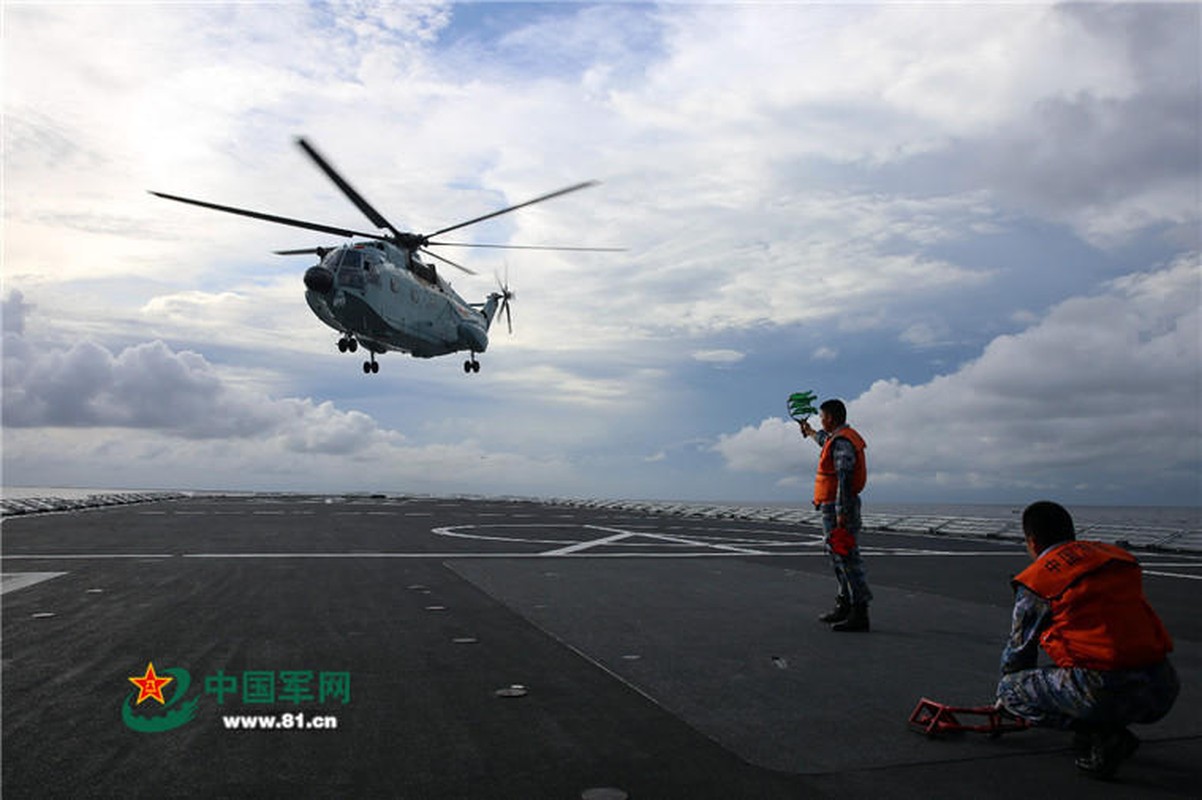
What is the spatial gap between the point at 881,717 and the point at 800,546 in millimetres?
14396

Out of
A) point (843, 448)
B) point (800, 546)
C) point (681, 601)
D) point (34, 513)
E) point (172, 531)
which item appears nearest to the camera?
point (843, 448)

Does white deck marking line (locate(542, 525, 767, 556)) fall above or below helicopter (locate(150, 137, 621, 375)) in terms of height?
below

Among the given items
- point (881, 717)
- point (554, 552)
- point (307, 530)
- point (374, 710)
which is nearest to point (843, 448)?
point (881, 717)

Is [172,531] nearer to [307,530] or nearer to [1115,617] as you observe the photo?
[307,530]

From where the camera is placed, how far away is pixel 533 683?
18.7ft

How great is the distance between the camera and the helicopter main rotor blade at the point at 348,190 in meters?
26.6

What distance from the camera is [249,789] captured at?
12.4ft

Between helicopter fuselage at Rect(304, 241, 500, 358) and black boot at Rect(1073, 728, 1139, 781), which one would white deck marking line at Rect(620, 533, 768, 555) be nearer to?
black boot at Rect(1073, 728, 1139, 781)

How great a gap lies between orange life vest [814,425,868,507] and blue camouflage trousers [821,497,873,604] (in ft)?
0.37

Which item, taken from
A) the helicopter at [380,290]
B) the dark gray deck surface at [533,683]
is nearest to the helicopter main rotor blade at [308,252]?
the helicopter at [380,290]

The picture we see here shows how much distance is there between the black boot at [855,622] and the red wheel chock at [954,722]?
9.91 ft

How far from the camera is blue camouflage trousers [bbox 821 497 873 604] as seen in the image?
7.97 meters

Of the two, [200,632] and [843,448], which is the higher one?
[843,448]

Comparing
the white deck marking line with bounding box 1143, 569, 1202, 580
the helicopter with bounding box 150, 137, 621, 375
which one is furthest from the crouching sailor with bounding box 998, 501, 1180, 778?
the helicopter with bounding box 150, 137, 621, 375
